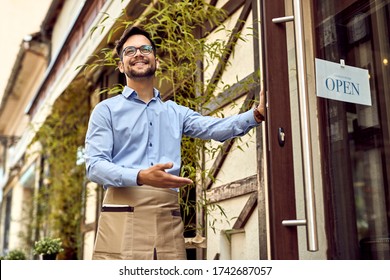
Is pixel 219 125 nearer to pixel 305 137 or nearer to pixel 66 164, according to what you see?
pixel 305 137

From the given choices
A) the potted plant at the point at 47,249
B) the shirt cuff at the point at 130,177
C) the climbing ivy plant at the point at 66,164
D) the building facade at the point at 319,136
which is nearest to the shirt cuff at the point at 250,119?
the building facade at the point at 319,136

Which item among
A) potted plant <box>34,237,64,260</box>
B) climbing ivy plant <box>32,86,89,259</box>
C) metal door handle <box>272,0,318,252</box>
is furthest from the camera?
climbing ivy plant <box>32,86,89,259</box>

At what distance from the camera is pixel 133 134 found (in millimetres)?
2074

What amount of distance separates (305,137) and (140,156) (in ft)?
2.12

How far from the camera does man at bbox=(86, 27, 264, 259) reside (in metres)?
1.96

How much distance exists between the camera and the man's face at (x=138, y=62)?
6.98 ft

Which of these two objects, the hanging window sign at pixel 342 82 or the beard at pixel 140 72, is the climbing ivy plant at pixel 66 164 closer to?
the beard at pixel 140 72

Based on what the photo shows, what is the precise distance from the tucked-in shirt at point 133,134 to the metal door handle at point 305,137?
297 millimetres

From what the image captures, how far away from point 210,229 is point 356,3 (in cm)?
172

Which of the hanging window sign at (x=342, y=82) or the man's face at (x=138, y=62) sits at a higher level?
the man's face at (x=138, y=62)

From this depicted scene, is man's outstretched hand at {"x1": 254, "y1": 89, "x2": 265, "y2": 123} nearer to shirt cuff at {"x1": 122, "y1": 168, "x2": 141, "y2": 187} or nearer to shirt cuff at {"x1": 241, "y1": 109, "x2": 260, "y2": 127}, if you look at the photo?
shirt cuff at {"x1": 241, "y1": 109, "x2": 260, "y2": 127}

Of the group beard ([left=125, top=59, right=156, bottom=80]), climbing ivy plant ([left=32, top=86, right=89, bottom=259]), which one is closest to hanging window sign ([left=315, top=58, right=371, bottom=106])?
beard ([left=125, top=59, right=156, bottom=80])

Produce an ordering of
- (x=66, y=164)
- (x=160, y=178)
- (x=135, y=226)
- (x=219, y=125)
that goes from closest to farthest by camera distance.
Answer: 1. (x=160, y=178)
2. (x=135, y=226)
3. (x=219, y=125)
4. (x=66, y=164)

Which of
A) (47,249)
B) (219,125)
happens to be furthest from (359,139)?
(47,249)
